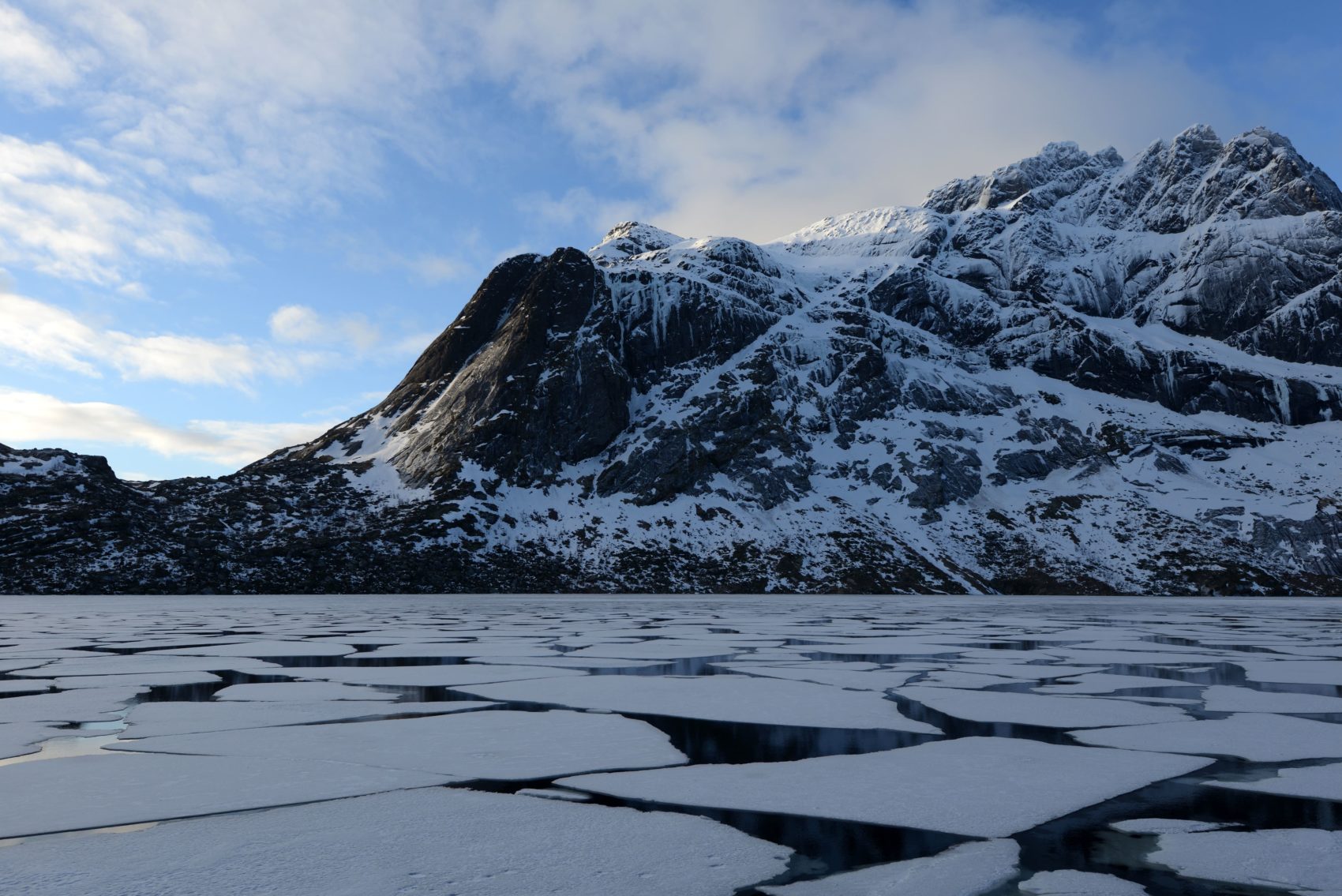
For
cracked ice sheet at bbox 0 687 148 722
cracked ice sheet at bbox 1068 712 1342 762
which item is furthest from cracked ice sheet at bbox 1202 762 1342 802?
cracked ice sheet at bbox 0 687 148 722

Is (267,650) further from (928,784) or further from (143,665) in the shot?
(928,784)

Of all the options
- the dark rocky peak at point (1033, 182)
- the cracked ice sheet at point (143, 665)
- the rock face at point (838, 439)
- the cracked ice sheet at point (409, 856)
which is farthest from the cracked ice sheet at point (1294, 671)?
the dark rocky peak at point (1033, 182)

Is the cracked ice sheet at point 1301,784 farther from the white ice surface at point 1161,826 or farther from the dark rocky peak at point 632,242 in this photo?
the dark rocky peak at point 632,242

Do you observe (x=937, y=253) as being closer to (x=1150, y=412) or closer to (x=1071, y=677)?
(x=1150, y=412)

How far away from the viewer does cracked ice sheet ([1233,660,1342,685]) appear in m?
12.3

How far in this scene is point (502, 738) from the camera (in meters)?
7.62

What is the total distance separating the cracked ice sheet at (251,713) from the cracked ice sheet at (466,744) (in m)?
0.33

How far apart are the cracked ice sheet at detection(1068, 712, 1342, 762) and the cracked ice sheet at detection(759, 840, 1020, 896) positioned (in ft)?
12.6

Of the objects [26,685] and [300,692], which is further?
[26,685]

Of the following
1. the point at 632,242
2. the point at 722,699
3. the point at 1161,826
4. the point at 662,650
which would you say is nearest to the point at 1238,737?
the point at 1161,826

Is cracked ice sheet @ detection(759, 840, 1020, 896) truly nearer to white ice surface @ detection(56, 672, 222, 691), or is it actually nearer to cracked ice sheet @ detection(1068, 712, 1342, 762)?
cracked ice sheet @ detection(1068, 712, 1342, 762)

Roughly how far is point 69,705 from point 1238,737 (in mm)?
12249

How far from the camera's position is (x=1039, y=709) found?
9.55m

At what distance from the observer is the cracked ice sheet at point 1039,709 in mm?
8766
